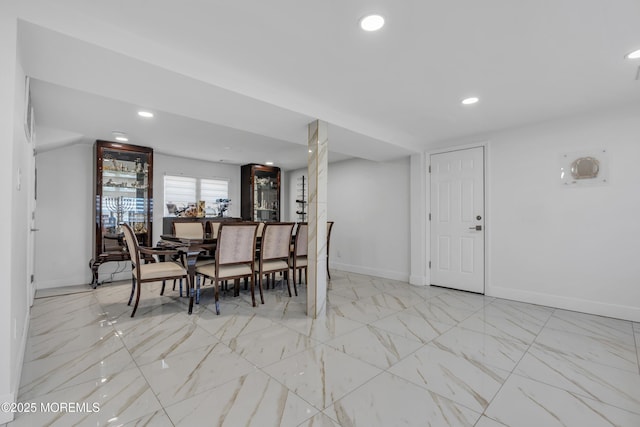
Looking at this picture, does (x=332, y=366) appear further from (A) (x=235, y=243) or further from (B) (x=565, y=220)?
(B) (x=565, y=220)

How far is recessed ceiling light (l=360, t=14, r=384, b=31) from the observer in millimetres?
1754

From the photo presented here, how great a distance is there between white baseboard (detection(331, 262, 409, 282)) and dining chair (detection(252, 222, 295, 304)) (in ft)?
6.88

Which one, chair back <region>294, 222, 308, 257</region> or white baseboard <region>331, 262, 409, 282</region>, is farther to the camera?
white baseboard <region>331, 262, 409, 282</region>

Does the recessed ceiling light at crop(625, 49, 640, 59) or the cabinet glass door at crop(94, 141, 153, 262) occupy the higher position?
the recessed ceiling light at crop(625, 49, 640, 59)

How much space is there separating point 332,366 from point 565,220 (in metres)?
3.28

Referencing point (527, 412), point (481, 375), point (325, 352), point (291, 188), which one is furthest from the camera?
point (291, 188)

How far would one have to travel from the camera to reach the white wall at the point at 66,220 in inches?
173

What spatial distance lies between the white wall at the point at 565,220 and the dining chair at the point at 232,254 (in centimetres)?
323

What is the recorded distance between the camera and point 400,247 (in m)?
5.12

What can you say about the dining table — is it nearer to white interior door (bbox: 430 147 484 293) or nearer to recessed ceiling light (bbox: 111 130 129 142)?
recessed ceiling light (bbox: 111 130 129 142)

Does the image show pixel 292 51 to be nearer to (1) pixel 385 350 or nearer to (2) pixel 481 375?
(1) pixel 385 350

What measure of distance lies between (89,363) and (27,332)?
1.07 meters

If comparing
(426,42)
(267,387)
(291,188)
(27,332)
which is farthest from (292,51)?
(291,188)

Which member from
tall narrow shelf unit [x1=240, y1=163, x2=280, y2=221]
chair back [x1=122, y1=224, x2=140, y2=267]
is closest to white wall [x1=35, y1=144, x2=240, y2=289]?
chair back [x1=122, y1=224, x2=140, y2=267]
